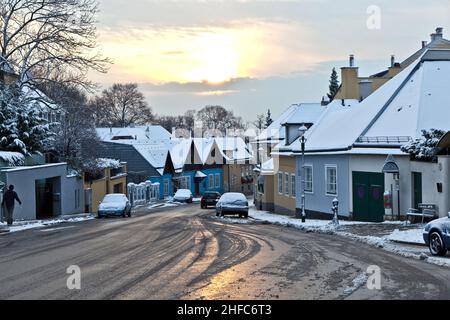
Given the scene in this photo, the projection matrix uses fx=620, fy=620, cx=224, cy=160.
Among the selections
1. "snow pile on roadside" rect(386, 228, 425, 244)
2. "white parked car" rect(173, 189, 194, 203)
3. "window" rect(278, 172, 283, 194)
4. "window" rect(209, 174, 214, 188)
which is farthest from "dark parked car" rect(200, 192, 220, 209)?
"window" rect(209, 174, 214, 188)

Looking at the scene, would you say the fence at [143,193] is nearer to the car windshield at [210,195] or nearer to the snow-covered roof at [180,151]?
the snow-covered roof at [180,151]

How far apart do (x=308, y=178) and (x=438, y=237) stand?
69.1 feet

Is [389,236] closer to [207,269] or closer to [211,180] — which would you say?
[207,269]

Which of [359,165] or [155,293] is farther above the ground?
[359,165]

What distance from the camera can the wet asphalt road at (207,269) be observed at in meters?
10.4

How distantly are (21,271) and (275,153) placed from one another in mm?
31694

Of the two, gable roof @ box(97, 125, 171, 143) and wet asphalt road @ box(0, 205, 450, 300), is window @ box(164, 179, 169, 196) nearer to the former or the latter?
gable roof @ box(97, 125, 171, 143)

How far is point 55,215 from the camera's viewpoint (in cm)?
3978

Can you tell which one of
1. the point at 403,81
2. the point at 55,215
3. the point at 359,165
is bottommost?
the point at 55,215

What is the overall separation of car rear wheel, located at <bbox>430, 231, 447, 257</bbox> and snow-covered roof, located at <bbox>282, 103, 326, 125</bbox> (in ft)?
84.9
